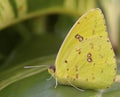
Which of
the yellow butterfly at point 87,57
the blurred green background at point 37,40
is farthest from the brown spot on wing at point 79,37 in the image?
the blurred green background at point 37,40

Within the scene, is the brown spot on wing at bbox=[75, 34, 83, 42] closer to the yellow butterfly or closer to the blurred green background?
the yellow butterfly

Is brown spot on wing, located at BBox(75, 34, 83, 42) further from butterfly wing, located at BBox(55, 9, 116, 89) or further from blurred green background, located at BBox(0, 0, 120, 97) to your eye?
blurred green background, located at BBox(0, 0, 120, 97)

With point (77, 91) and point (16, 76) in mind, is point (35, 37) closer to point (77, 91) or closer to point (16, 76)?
point (16, 76)

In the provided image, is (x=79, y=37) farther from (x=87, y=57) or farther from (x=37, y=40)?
(x=37, y=40)

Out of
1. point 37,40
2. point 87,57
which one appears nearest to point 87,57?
point 87,57

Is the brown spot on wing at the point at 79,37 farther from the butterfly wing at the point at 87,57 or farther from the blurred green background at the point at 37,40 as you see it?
the blurred green background at the point at 37,40

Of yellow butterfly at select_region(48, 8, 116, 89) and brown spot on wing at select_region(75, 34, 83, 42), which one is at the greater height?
brown spot on wing at select_region(75, 34, 83, 42)

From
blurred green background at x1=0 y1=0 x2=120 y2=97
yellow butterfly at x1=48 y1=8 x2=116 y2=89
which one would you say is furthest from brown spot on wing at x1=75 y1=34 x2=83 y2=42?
blurred green background at x1=0 y1=0 x2=120 y2=97
